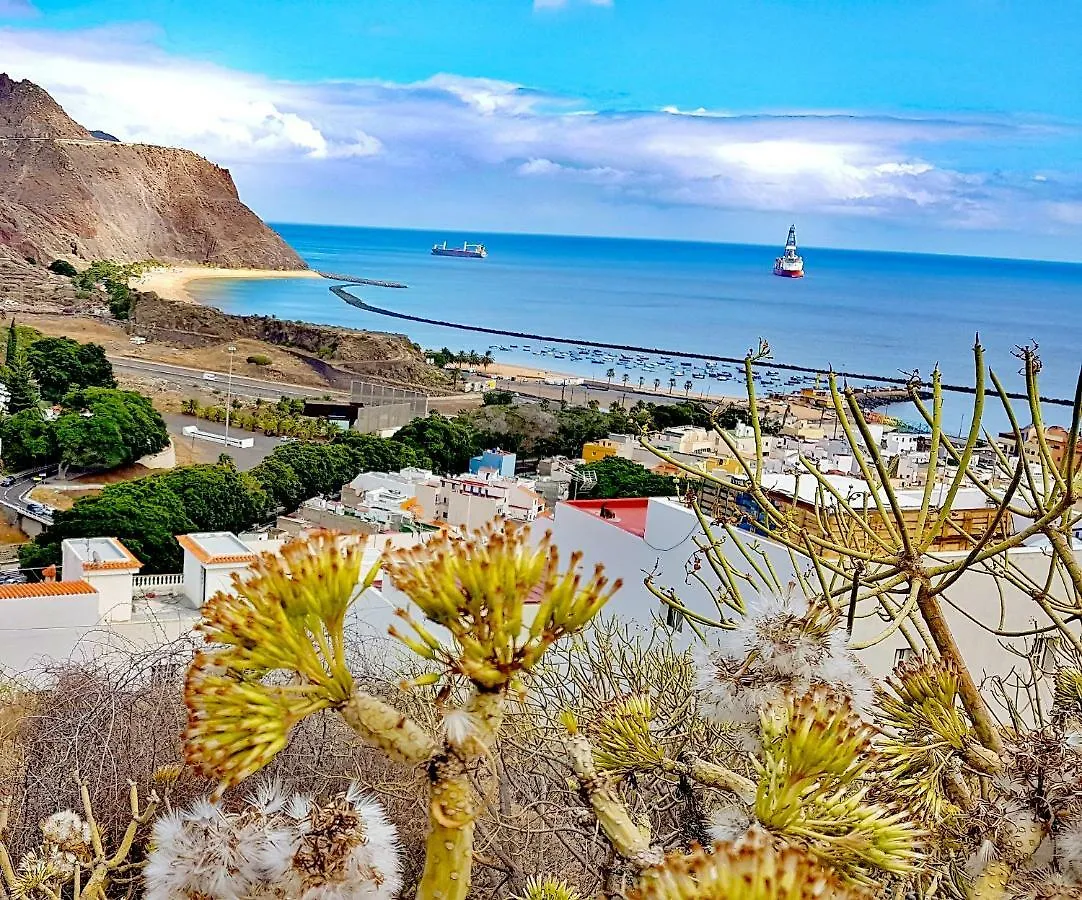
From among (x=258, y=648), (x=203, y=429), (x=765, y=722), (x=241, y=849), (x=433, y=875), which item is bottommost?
(x=203, y=429)

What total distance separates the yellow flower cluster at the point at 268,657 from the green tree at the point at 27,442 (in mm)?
30473

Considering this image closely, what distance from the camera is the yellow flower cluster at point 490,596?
1.94 m

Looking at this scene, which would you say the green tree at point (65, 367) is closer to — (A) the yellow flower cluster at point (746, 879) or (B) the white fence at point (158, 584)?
(B) the white fence at point (158, 584)

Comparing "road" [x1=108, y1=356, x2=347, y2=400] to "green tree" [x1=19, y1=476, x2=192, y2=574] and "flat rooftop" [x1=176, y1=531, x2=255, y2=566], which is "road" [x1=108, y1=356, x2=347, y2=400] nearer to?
"green tree" [x1=19, y1=476, x2=192, y2=574]

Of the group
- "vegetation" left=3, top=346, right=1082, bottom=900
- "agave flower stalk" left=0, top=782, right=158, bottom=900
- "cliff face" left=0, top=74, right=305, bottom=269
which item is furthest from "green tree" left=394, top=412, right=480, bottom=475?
"cliff face" left=0, top=74, right=305, bottom=269

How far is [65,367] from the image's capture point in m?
41.5

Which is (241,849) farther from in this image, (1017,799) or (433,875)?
(1017,799)

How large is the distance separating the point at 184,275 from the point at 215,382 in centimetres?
7332

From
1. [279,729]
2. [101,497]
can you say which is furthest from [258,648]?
[101,497]

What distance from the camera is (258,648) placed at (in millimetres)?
1915

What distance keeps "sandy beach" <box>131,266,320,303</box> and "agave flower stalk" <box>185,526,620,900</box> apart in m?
89.9

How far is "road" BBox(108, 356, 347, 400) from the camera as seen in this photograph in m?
50.0

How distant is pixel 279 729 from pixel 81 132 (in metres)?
141

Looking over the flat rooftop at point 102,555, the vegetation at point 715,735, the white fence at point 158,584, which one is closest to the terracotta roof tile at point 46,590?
the flat rooftop at point 102,555
